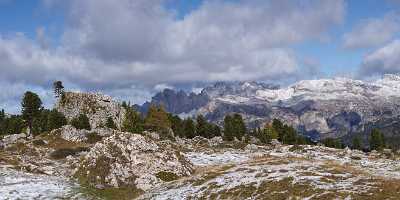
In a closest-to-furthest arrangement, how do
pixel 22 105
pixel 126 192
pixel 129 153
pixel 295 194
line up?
pixel 295 194, pixel 126 192, pixel 129 153, pixel 22 105

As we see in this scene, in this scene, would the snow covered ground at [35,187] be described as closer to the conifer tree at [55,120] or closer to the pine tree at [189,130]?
the conifer tree at [55,120]

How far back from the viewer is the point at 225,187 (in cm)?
4428

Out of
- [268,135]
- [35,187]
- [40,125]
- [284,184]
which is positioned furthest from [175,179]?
[40,125]

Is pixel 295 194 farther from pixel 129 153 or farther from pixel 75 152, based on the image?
pixel 75 152

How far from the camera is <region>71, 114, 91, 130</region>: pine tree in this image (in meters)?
157

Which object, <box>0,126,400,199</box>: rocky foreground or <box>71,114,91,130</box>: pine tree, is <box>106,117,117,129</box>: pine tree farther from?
<box>0,126,400,199</box>: rocky foreground

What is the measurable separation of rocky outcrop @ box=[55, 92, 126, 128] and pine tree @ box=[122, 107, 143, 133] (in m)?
5.23

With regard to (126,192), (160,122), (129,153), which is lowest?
(126,192)

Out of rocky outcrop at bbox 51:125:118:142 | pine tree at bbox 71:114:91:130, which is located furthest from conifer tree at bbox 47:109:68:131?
rocky outcrop at bbox 51:125:118:142

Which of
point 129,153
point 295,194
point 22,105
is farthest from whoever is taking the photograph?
point 22,105

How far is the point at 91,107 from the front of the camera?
557 ft

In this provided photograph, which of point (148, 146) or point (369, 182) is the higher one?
point (148, 146)

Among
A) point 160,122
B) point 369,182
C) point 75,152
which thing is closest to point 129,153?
point 369,182

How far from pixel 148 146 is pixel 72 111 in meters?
119
